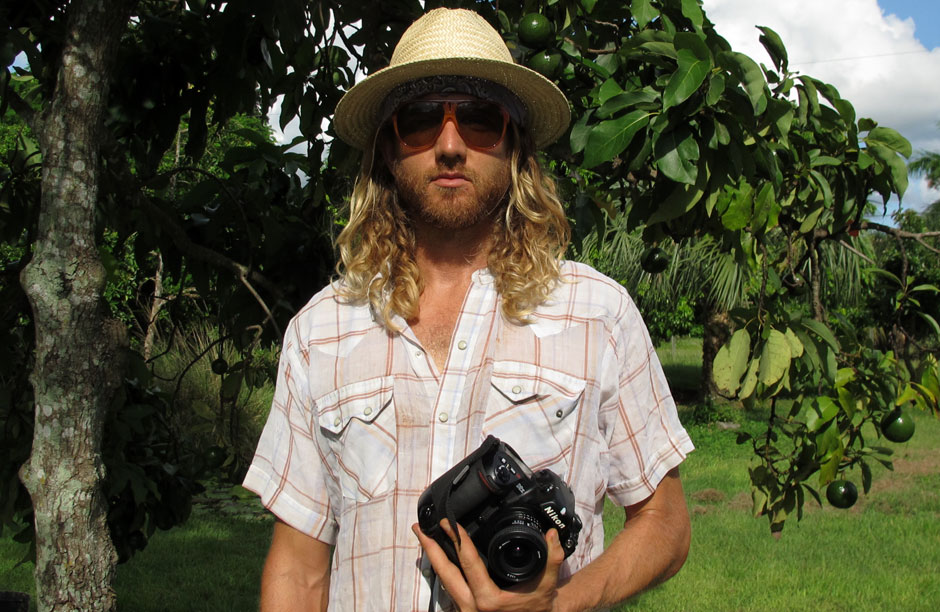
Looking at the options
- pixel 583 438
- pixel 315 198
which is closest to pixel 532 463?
pixel 583 438

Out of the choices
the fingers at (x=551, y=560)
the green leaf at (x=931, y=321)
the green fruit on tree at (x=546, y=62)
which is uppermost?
the green fruit on tree at (x=546, y=62)

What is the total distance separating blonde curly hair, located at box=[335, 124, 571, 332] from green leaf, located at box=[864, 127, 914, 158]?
1.15m

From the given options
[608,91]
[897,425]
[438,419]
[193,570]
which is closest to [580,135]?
[608,91]

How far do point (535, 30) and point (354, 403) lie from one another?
117 cm

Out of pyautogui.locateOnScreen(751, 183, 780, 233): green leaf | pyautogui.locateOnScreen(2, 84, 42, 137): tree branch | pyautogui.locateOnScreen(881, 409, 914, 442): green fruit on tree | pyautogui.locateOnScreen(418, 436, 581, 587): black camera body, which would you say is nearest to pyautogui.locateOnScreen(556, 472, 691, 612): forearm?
pyautogui.locateOnScreen(418, 436, 581, 587): black camera body

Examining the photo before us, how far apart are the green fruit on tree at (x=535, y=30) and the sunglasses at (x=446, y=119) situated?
2.08ft

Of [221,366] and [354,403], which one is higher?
[221,366]

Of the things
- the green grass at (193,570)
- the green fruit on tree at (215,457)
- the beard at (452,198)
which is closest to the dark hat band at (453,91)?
the beard at (452,198)

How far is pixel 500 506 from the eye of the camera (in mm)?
1354

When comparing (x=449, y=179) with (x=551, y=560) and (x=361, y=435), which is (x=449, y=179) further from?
(x=551, y=560)

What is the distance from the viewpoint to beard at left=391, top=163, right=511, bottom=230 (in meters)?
1.69

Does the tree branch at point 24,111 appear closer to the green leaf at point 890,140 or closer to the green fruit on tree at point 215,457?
the green fruit on tree at point 215,457

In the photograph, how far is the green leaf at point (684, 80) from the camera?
1.90 metres

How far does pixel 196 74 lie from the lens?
9.58 feet
